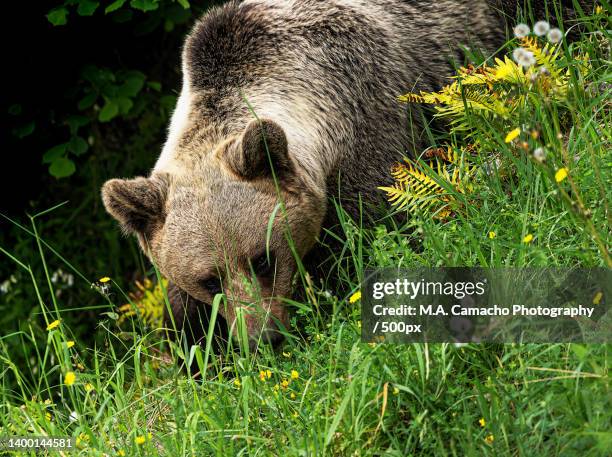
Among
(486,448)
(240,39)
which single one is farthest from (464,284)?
(240,39)

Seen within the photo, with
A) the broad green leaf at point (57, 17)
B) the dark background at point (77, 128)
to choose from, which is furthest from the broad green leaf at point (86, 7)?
the broad green leaf at point (57, 17)

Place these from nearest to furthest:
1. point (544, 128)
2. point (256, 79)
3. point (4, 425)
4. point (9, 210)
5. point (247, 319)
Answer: point (4, 425) < point (544, 128) < point (247, 319) < point (256, 79) < point (9, 210)

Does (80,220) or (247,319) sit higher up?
(247,319)

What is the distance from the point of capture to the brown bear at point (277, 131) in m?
4.24

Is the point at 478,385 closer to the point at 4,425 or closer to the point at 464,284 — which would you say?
the point at 464,284

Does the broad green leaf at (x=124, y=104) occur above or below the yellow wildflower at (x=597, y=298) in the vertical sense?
above

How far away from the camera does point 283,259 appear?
169 inches

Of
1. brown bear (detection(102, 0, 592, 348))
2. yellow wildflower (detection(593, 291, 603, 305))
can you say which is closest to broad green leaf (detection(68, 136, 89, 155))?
brown bear (detection(102, 0, 592, 348))

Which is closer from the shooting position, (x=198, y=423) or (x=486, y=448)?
(x=486, y=448)

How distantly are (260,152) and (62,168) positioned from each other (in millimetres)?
2851

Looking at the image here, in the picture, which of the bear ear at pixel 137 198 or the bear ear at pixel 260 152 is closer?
the bear ear at pixel 260 152

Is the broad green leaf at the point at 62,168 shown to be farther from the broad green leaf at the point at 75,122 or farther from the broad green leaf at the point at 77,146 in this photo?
the broad green leaf at the point at 75,122

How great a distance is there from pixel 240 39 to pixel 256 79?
0.26 meters

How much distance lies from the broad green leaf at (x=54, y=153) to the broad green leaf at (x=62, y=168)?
0.05 m
